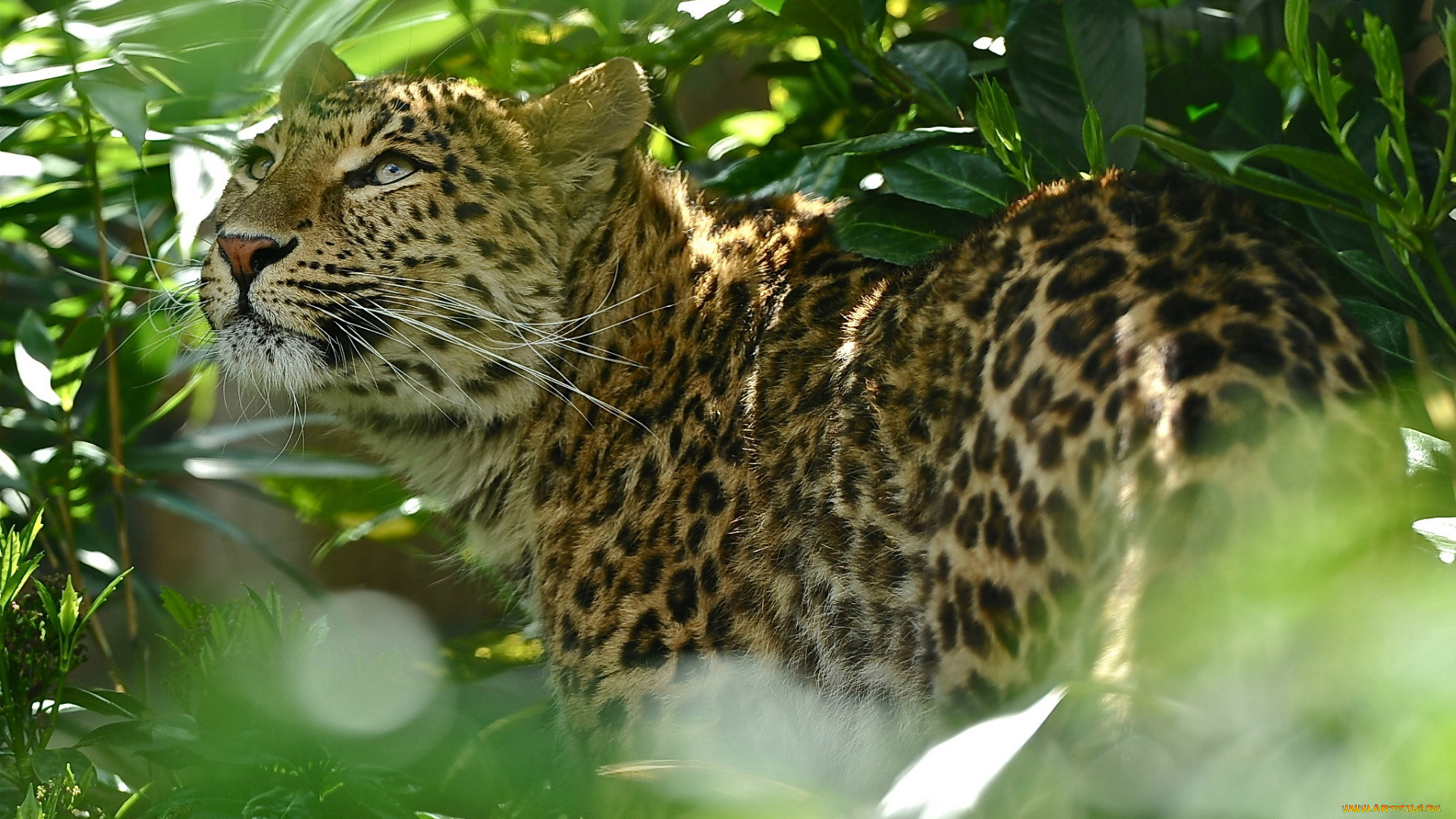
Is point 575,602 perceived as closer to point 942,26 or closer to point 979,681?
point 979,681

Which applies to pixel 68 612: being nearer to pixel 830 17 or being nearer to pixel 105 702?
pixel 105 702

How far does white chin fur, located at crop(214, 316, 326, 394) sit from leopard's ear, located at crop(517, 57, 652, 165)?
775 mm

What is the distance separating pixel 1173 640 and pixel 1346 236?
134 cm

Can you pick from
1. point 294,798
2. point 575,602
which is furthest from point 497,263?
point 294,798

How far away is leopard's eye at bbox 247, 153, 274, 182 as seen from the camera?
10.6 feet

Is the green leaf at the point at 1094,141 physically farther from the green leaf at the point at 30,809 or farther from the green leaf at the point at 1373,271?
the green leaf at the point at 30,809

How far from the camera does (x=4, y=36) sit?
344 centimetres

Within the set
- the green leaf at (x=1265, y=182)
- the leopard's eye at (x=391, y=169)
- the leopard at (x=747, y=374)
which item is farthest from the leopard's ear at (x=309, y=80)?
the green leaf at (x=1265, y=182)

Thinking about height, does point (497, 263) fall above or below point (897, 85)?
below

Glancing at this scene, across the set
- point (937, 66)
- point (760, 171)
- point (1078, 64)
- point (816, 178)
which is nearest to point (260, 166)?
point (760, 171)

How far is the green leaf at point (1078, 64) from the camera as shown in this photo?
2.65 meters

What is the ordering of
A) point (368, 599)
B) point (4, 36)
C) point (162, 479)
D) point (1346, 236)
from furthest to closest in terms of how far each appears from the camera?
1. point (162, 479)
2. point (368, 599)
3. point (4, 36)
4. point (1346, 236)

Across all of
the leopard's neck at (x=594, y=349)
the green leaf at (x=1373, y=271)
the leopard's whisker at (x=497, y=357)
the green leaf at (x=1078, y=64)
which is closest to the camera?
the green leaf at (x=1373, y=271)

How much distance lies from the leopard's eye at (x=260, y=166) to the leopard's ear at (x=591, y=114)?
2.32 ft
